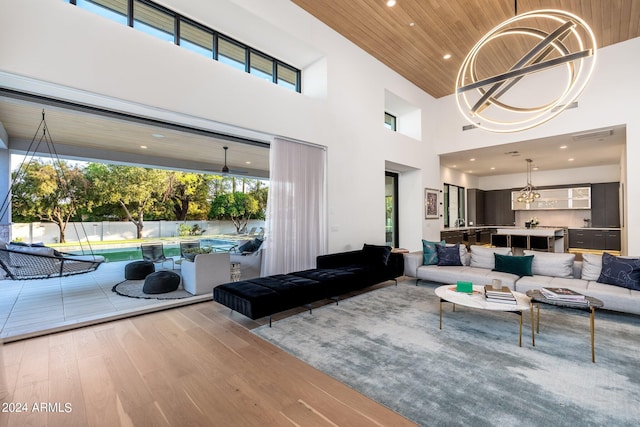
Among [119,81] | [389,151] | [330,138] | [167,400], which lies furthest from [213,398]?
[389,151]

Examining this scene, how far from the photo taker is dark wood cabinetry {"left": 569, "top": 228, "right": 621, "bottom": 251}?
29.7ft

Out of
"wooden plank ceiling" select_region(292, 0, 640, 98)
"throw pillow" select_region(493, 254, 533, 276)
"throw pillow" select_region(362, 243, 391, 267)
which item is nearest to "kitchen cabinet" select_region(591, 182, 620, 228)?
"wooden plank ceiling" select_region(292, 0, 640, 98)

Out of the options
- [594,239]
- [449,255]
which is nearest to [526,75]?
[449,255]

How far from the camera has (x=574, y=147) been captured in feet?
23.9

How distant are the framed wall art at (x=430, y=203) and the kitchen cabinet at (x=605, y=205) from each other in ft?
20.3

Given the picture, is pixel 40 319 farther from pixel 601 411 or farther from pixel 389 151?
pixel 389 151

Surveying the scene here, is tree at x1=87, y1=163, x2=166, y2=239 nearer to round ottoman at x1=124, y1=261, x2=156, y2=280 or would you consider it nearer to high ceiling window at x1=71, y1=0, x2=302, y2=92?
round ottoman at x1=124, y1=261, x2=156, y2=280

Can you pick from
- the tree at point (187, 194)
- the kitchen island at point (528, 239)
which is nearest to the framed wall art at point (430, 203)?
the kitchen island at point (528, 239)

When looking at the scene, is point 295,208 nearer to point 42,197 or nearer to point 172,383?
point 172,383

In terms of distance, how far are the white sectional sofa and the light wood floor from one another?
10.9 feet

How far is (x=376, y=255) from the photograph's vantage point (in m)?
5.39

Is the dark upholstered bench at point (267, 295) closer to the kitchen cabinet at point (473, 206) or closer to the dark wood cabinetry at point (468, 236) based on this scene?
the dark wood cabinetry at point (468, 236)

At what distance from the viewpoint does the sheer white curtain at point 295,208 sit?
183 inches

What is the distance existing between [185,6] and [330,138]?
9.88ft
